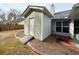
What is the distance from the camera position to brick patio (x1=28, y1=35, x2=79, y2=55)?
12.3 feet

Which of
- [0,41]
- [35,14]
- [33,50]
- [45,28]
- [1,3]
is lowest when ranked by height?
[33,50]

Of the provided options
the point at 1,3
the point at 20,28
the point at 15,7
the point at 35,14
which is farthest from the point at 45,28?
the point at 1,3

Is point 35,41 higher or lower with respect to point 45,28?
lower

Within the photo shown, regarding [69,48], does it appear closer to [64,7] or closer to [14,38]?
[64,7]

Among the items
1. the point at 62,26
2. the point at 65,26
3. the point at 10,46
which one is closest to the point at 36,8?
the point at 10,46

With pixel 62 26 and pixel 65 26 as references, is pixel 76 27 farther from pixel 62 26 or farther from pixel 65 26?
pixel 62 26

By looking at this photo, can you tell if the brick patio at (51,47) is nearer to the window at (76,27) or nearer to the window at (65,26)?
the window at (76,27)

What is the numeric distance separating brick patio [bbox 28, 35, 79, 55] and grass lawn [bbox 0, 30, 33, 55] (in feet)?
0.77

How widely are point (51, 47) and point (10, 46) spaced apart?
3.82 feet

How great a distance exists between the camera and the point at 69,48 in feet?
12.5

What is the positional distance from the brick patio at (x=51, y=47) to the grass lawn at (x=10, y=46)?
0.77 ft

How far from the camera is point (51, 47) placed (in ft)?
12.8

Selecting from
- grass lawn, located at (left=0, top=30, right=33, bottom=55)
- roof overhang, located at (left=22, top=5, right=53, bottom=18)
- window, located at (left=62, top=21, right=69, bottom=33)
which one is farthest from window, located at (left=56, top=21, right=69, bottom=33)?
grass lawn, located at (left=0, top=30, right=33, bottom=55)

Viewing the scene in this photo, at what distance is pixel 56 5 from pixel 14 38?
5.09 feet
